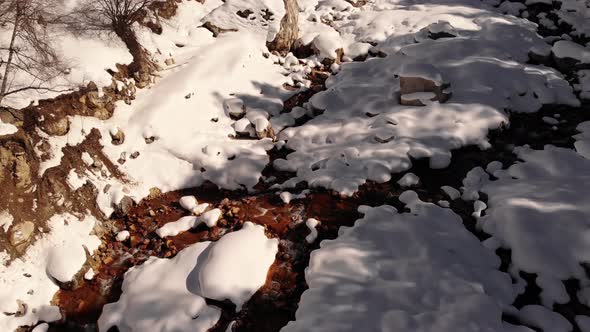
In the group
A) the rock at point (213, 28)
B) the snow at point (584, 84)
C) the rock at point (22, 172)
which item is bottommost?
the snow at point (584, 84)

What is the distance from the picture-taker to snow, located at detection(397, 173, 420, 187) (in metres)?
5.68

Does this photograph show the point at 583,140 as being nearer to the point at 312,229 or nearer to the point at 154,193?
the point at 312,229

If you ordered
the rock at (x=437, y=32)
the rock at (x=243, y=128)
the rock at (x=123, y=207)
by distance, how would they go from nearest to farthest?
1. the rock at (x=123, y=207)
2. the rock at (x=243, y=128)
3. the rock at (x=437, y=32)

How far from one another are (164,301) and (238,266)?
2.94 ft

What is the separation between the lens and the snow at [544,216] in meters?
4.21

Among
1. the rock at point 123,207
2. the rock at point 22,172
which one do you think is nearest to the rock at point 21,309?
the rock at point 22,172

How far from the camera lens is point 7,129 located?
191 inches

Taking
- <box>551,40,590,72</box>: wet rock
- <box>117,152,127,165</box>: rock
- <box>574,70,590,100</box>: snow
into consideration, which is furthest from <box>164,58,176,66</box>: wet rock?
<box>551,40,590,72</box>: wet rock

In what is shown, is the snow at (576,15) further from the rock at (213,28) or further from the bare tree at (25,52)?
the bare tree at (25,52)

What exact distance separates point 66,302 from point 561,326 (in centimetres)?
543

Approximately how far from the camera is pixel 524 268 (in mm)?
4273

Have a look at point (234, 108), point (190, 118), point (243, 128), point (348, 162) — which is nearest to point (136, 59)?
point (190, 118)

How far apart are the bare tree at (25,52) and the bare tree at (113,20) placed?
0.64 m

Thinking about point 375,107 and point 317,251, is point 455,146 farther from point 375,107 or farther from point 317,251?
point 317,251
